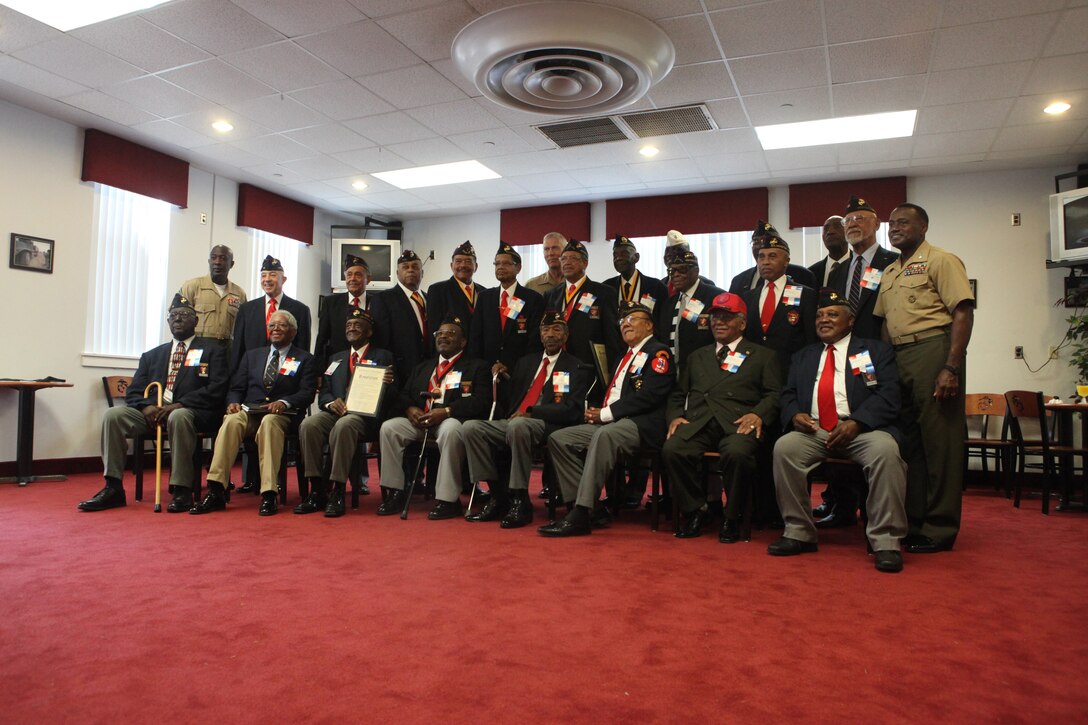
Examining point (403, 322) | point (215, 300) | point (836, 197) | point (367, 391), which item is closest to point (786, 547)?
point (367, 391)

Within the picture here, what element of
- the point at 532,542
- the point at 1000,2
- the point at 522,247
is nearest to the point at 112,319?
the point at 522,247

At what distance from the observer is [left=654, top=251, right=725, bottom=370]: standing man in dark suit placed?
4.41 meters

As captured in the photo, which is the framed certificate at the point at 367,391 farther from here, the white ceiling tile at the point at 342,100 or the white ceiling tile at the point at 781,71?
the white ceiling tile at the point at 781,71

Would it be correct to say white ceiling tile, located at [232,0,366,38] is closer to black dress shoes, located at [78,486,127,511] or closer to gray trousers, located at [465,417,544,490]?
gray trousers, located at [465,417,544,490]

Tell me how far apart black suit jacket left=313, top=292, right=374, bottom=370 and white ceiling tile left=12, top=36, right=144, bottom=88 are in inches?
90.7

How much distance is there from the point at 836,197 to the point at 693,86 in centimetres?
299

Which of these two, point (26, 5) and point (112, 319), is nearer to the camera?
point (26, 5)

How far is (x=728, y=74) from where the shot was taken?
17.7ft

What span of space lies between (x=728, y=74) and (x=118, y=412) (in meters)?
4.85

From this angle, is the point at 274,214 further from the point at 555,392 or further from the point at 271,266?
the point at 555,392

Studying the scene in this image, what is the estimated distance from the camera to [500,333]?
4.87m

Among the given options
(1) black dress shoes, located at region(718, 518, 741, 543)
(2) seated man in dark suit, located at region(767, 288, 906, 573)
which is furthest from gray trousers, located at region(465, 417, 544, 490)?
(2) seated man in dark suit, located at region(767, 288, 906, 573)

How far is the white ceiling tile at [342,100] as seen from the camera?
18.9 feet

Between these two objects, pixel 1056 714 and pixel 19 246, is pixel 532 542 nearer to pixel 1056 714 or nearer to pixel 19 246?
pixel 1056 714
